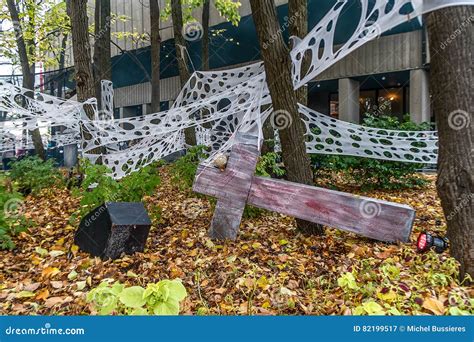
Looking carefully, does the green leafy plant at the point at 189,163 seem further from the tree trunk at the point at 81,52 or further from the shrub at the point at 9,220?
the shrub at the point at 9,220

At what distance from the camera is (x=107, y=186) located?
4.53m

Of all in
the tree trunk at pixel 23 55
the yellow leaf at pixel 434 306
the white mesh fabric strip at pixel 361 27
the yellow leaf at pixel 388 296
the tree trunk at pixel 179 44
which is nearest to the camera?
the yellow leaf at pixel 434 306

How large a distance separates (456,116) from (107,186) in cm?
368

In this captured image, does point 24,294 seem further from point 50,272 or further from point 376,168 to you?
point 376,168

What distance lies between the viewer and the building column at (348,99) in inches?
581

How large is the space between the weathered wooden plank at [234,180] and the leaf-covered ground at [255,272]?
13.1 inches

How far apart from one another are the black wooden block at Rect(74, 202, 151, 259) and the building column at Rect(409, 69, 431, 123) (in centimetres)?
1197

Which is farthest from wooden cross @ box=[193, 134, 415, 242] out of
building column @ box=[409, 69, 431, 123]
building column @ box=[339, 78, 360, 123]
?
building column @ box=[339, 78, 360, 123]

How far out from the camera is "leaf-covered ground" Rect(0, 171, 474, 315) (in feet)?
8.63

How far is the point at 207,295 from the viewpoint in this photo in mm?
2914

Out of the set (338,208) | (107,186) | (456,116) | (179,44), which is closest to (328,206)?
(338,208)

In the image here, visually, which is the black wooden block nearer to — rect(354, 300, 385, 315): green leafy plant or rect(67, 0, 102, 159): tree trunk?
rect(354, 300, 385, 315): green leafy plant

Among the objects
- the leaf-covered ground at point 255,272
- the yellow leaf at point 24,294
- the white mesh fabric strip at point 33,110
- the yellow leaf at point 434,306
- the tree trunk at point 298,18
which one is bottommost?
the yellow leaf at point 24,294

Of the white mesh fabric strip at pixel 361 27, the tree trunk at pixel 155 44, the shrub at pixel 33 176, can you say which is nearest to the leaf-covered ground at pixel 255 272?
the white mesh fabric strip at pixel 361 27
